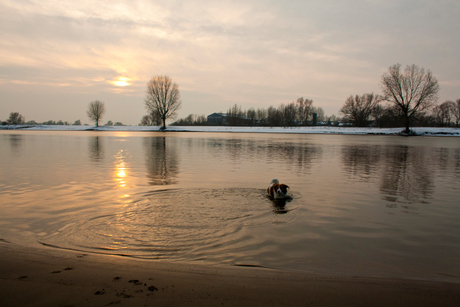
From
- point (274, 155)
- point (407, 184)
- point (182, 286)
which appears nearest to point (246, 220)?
point (182, 286)

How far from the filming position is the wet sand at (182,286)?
3363 millimetres

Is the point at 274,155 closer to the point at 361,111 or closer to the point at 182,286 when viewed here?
the point at 182,286

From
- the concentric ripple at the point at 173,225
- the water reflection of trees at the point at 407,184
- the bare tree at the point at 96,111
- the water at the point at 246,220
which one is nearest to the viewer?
the water at the point at 246,220

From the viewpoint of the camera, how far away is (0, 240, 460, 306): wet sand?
3363mm

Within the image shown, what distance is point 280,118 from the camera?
12788 centimetres

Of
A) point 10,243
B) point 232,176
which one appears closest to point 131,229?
point 10,243

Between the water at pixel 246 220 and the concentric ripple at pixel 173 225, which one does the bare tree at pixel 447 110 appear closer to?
the water at pixel 246 220

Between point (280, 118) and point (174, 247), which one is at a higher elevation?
point (280, 118)

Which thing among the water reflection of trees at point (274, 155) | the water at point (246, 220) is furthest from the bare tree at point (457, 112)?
the water at point (246, 220)

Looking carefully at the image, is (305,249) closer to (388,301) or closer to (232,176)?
(388,301)

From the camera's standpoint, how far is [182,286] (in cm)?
369

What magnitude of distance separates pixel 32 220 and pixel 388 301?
23.1ft

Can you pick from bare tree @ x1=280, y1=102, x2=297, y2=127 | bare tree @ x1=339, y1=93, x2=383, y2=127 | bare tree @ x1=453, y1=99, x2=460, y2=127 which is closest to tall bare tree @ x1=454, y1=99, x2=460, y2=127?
bare tree @ x1=453, y1=99, x2=460, y2=127

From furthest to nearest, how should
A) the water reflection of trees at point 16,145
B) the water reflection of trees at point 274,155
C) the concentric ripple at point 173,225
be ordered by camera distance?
the water reflection of trees at point 16,145 < the water reflection of trees at point 274,155 < the concentric ripple at point 173,225
